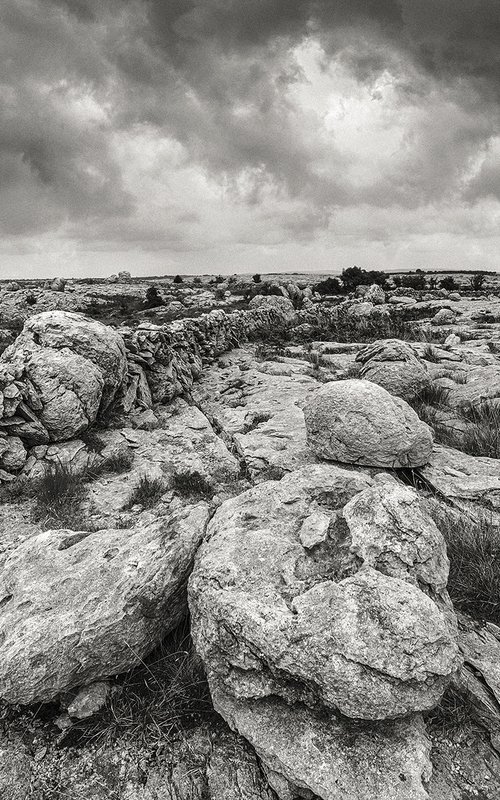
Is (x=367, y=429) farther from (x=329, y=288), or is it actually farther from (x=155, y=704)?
(x=329, y=288)

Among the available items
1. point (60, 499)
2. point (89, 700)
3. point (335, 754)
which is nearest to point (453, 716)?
point (335, 754)

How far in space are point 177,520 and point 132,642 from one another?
131cm

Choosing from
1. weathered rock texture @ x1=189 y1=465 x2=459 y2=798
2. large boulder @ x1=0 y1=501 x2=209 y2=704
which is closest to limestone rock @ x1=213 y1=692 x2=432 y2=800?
weathered rock texture @ x1=189 y1=465 x2=459 y2=798

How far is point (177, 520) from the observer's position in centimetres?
466

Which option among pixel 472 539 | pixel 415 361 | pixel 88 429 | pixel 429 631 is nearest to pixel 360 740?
pixel 429 631

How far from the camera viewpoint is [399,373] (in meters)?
12.0

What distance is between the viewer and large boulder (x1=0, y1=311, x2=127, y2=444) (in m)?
9.29

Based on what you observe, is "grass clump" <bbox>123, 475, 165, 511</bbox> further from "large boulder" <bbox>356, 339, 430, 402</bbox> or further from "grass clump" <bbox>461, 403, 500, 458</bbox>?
"large boulder" <bbox>356, 339, 430, 402</bbox>

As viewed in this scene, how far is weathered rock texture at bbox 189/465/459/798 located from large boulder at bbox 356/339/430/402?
27.3 ft

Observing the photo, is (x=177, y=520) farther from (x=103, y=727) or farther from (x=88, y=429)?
(x=88, y=429)

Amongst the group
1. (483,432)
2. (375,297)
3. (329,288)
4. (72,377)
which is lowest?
(483,432)

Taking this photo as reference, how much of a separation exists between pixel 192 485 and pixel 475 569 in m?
5.02

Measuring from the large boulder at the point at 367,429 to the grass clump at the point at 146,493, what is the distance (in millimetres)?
3172

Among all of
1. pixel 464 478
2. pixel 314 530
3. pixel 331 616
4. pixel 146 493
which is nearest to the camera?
pixel 331 616
